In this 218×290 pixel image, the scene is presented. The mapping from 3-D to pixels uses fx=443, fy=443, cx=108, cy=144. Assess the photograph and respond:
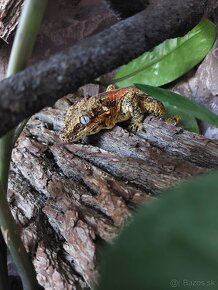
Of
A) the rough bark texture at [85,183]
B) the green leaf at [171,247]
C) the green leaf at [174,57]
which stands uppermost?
the green leaf at [174,57]

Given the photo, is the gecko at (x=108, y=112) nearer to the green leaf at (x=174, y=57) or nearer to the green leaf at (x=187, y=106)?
the green leaf at (x=174, y=57)

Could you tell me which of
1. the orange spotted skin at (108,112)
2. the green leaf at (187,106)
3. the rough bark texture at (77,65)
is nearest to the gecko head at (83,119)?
the orange spotted skin at (108,112)

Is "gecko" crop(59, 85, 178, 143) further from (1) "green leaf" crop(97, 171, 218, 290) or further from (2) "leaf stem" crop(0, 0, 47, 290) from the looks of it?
(1) "green leaf" crop(97, 171, 218, 290)

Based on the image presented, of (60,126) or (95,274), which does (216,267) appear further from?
(60,126)

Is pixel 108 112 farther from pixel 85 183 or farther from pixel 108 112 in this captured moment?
pixel 85 183

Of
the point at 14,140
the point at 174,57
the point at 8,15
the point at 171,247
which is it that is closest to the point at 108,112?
the point at 174,57

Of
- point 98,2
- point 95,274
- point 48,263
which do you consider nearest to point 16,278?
point 48,263

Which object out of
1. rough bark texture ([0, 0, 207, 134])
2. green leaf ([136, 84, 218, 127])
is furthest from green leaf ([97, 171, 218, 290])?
green leaf ([136, 84, 218, 127])
